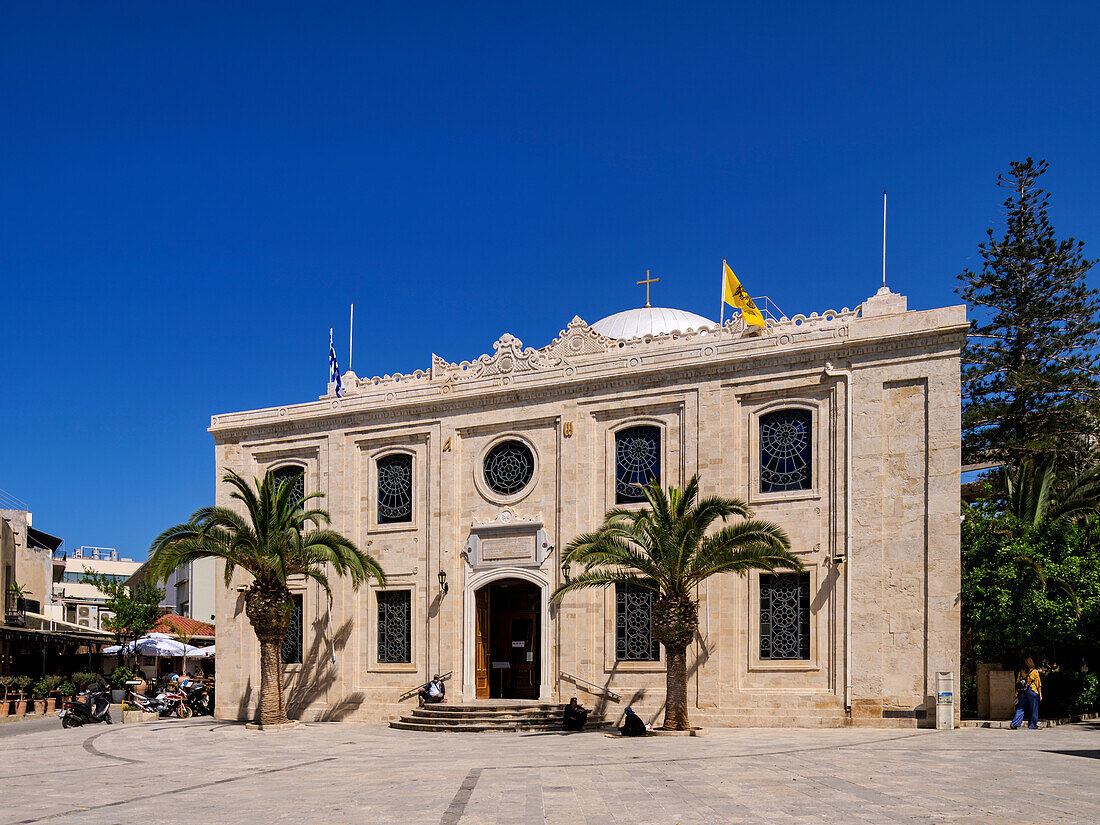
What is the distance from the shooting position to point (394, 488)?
2655 cm

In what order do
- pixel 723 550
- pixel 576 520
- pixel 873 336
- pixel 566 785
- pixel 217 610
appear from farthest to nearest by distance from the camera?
pixel 217 610 < pixel 576 520 < pixel 873 336 < pixel 723 550 < pixel 566 785

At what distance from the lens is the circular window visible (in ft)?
81.5

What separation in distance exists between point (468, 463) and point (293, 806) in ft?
46.4

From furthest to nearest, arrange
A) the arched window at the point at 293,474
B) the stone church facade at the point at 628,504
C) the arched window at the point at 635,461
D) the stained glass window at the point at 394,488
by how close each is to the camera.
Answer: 1. the arched window at the point at 293,474
2. the stained glass window at the point at 394,488
3. the arched window at the point at 635,461
4. the stone church facade at the point at 628,504

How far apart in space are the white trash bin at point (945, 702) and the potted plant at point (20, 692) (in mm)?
24474

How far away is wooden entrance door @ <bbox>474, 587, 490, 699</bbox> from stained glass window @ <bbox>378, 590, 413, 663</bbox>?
6.14 feet

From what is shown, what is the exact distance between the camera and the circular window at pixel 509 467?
977 inches

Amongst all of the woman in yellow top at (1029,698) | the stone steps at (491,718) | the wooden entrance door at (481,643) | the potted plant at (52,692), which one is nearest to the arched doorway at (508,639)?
the wooden entrance door at (481,643)

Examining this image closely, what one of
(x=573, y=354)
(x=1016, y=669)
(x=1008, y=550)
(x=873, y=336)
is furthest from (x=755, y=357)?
(x=1016, y=669)

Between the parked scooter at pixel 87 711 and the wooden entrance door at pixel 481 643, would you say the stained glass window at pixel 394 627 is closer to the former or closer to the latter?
the wooden entrance door at pixel 481 643

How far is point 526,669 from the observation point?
82.5ft

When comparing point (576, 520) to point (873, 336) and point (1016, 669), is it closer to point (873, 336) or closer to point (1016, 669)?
point (873, 336)

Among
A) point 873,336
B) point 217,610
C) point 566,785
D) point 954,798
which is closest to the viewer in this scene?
point 954,798

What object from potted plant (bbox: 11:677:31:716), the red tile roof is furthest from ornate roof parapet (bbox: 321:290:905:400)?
the red tile roof
